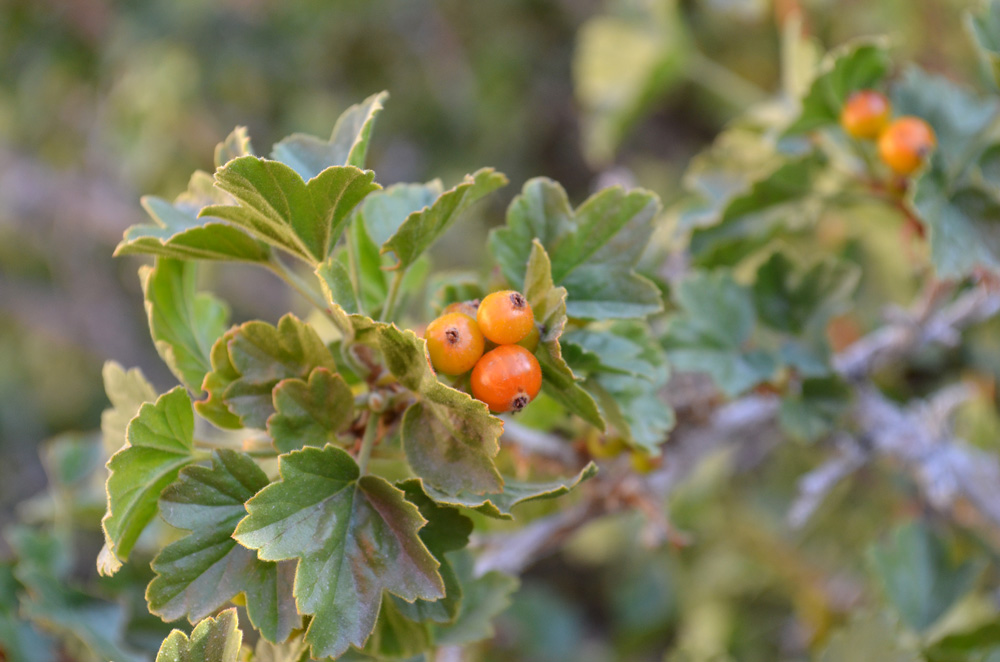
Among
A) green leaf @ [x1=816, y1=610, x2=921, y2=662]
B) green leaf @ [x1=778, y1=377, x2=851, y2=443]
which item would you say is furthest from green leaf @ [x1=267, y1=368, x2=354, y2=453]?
green leaf @ [x1=816, y1=610, x2=921, y2=662]

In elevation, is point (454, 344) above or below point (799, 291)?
above

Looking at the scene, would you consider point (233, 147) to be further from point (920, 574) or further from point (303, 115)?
point (303, 115)

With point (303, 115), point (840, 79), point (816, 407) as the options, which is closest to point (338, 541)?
point (816, 407)

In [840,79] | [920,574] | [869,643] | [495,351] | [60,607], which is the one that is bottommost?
[920,574]

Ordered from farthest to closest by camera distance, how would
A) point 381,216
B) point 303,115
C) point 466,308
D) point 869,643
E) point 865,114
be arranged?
point 303,115
point 865,114
point 869,643
point 381,216
point 466,308

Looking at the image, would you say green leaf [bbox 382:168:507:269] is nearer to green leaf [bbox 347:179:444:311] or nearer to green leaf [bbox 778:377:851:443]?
green leaf [bbox 347:179:444:311]

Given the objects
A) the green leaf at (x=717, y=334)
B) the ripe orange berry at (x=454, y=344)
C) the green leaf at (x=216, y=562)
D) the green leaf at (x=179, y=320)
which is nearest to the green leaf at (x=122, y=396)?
the green leaf at (x=179, y=320)
